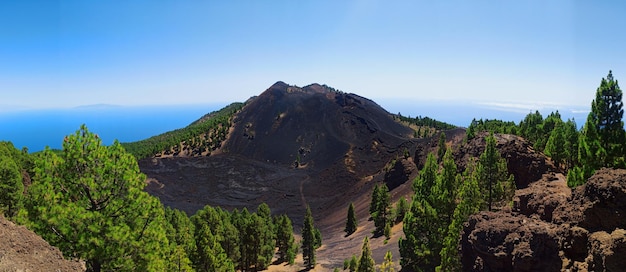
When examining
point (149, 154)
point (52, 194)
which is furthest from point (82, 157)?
point (149, 154)

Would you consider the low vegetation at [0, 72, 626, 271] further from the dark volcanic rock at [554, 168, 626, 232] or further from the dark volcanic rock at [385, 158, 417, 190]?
the dark volcanic rock at [385, 158, 417, 190]

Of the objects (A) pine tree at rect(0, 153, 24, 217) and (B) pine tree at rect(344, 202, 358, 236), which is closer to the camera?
(A) pine tree at rect(0, 153, 24, 217)

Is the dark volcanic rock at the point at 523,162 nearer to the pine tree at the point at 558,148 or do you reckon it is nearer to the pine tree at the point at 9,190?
the pine tree at the point at 558,148

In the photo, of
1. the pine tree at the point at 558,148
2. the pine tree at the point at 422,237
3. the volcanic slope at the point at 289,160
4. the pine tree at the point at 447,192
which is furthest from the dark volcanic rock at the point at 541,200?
the volcanic slope at the point at 289,160

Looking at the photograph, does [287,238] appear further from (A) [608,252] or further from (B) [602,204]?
(A) [608,252]

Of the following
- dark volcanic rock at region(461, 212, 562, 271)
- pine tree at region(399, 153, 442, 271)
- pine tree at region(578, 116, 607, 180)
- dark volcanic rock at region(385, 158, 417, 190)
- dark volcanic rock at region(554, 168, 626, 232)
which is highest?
pine tree at region(578, 116, 607, 180)

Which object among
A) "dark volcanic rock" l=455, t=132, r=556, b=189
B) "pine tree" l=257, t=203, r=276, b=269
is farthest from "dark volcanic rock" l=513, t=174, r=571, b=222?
"pine tree" l=257, t=203, r=276, b=269

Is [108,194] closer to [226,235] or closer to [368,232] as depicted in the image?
[226,235]

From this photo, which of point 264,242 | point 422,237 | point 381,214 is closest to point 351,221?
point 381,214

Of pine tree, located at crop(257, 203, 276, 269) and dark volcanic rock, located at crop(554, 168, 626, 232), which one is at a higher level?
dark volcanic rock, located at crop(554, 168, 626, 232)

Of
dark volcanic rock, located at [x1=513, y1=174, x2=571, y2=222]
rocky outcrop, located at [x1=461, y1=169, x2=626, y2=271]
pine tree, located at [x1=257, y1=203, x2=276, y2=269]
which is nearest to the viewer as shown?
rocky outcrop, located at [x1=461, y1=169, x2=626, y2=271]
